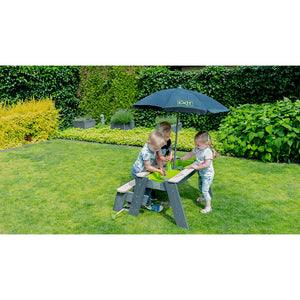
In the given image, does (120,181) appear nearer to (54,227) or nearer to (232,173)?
(54,227)

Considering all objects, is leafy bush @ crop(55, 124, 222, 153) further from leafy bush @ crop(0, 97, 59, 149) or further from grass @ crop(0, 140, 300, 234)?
grass @ crop(0, 140, 300, 234)

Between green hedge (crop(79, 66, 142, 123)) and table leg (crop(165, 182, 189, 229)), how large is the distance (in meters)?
9.65

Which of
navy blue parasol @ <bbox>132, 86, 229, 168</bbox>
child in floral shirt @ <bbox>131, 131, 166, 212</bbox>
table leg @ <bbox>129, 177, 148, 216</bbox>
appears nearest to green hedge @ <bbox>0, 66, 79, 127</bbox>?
child in floral shirt @ <bbox>131, 131, 166, 212</bbox>

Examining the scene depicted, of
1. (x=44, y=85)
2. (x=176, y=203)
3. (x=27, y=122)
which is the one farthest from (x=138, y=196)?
(x=44, y=85)

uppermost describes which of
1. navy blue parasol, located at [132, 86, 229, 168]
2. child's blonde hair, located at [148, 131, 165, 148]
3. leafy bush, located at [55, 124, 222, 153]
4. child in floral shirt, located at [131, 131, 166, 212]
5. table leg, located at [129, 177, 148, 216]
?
navy blue parasol, located at [132, 86, 229, 168]

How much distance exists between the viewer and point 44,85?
11.8 meters

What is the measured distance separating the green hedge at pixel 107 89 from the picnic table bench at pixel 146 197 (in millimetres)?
9248

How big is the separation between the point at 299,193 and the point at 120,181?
390 centimetres

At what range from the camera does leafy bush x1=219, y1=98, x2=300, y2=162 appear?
722 centimetres

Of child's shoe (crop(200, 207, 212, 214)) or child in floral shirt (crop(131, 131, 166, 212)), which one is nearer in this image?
child in floral shirt (crop(131, 131, 166, 212))

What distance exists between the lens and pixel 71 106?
44.0 ft

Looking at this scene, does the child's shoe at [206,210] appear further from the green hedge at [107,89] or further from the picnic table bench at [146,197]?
the green hedge at [107,89]

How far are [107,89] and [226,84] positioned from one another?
6134mm

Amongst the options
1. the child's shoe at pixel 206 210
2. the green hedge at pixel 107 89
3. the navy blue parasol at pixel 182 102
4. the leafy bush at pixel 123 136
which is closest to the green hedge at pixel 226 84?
the green hedge at pixel 107 89
